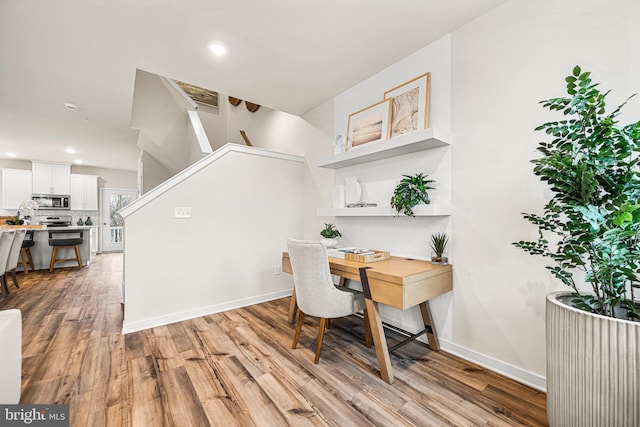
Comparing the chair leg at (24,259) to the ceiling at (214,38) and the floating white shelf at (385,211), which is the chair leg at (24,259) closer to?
the ceiling at (214,38)

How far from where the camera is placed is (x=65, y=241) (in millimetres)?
5457

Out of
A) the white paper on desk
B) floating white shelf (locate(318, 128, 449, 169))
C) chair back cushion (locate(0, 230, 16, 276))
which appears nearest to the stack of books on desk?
the white paper on desk

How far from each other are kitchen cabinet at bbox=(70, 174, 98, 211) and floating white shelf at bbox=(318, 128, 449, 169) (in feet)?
26.2

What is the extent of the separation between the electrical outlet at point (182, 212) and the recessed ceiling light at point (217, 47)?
5.14 feet

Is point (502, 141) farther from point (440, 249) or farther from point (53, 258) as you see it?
point (53, 258)

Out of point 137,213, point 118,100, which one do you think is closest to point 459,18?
point 137,213

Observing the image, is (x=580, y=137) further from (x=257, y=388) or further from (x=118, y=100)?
(x=118, y=100)

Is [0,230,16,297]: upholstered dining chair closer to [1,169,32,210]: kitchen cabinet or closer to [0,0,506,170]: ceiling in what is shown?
[0,0,506,170]: ceiling

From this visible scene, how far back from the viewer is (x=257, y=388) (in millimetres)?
1742

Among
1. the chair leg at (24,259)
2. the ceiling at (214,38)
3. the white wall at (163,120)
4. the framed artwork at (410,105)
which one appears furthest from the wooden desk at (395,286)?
the chair leg at (24,259)

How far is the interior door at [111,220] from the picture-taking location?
812 cm

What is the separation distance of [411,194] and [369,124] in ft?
3.02

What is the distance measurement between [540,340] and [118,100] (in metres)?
4.86

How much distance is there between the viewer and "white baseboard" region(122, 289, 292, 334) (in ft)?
8.61
